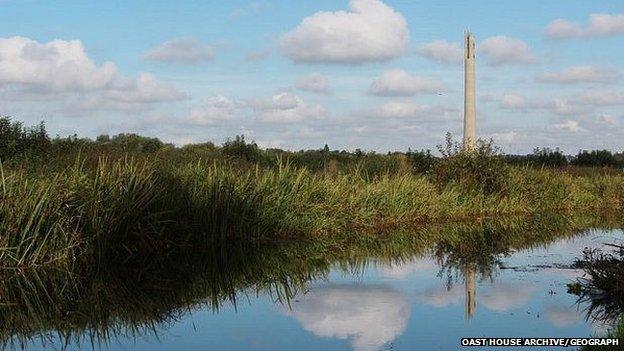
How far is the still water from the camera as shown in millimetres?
8977

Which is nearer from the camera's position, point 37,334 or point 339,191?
point 37,334

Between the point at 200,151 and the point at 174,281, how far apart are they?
19.5 metres

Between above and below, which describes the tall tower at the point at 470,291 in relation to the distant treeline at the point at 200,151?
below

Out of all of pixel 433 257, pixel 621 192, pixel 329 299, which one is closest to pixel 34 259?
pixel 329 299

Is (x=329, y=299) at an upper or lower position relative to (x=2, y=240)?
lower

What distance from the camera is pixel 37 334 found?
370 inches

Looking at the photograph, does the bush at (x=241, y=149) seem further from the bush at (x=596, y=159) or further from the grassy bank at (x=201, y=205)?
the bush at (x=596, y=159)

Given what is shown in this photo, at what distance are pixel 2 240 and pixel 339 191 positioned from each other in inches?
398

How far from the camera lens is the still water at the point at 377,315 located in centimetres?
898

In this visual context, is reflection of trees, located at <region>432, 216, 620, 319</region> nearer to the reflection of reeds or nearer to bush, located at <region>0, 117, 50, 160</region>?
the reflection of reeds

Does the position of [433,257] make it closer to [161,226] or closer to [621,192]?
[161,226]

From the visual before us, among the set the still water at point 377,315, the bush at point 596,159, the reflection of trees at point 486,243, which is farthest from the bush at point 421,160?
the bush at point 596,159

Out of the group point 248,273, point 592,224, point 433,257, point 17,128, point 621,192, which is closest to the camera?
point 248,273

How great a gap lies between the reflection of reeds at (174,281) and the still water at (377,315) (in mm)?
112
